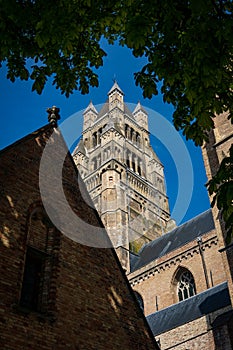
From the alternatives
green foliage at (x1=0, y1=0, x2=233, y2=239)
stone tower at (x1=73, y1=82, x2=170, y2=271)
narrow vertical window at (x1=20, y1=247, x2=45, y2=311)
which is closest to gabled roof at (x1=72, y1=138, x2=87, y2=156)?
stone tower at (x1=73, y1=82, x2=170, y2=271)

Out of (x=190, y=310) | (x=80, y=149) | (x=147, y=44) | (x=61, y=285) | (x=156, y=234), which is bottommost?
(x=61, y=285)

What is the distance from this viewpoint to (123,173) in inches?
1957

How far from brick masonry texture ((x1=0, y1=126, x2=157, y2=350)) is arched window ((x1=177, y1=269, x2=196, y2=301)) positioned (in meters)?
19.5

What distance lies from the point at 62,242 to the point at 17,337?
2.23 meters

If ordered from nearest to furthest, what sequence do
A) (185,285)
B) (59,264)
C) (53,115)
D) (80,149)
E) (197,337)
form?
(59,264), (53,115), (197,337), (185,285), (80,149)

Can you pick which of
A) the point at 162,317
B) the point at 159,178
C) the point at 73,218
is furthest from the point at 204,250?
the point at 159,178

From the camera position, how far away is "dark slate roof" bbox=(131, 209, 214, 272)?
30.3 m

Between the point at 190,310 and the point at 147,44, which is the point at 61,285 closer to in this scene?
the point at 147,44

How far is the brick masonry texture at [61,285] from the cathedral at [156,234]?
20.7 ft

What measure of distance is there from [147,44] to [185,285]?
24434mm

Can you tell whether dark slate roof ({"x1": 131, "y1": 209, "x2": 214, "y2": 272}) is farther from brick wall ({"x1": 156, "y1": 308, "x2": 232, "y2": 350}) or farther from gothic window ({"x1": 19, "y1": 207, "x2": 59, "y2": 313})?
gothic window ({"x1": 19, "y1": 207, "x2": 59, "y2": 313})

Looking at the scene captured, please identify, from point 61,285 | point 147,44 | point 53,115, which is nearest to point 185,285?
point 53,115

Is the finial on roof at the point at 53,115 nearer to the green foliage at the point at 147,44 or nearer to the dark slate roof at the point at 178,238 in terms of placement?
the green foliage at the point at 147,44

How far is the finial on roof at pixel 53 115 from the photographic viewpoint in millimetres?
9734
